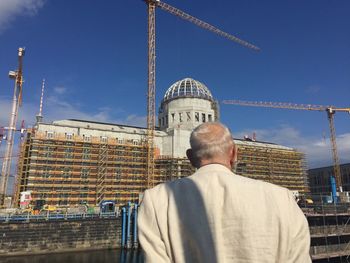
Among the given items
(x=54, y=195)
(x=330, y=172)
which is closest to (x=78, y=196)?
(x=54, y=195)

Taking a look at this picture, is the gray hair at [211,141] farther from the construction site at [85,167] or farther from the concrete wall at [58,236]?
the construction site at [85,167]

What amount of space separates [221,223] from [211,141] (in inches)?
A: 25.6

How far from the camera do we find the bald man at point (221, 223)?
84.3 inches

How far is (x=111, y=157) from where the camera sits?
5756 centimetres

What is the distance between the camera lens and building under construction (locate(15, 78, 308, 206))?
51.2 m

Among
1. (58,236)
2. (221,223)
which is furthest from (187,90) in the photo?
(221,223)

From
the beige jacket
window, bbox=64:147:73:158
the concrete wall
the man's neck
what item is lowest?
the concrete wall

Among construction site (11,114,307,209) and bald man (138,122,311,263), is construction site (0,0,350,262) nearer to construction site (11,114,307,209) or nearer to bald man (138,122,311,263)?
construction site (11,114,307,209)

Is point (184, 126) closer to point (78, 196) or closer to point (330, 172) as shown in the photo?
point (78, 196)

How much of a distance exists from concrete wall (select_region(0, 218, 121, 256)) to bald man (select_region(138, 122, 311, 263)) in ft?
127

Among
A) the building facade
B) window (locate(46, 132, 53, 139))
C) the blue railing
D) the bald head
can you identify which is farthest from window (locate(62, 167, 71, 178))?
the building facade

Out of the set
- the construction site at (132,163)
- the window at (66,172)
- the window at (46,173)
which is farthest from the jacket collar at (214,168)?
the window at (66,172)

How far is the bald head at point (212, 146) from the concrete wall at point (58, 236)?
3883 cm

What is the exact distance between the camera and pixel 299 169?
8256 centimetres
